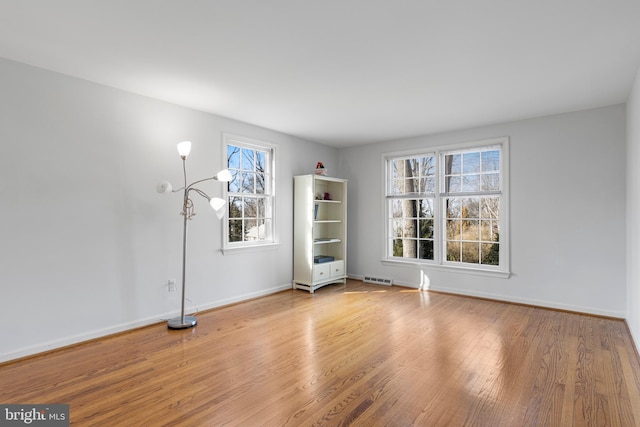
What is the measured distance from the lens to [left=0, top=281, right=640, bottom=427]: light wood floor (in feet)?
6.68

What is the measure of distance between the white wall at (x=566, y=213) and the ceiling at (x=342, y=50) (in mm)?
451

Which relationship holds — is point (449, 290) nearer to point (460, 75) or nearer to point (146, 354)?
point (460, 75)

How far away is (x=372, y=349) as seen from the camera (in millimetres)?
3004

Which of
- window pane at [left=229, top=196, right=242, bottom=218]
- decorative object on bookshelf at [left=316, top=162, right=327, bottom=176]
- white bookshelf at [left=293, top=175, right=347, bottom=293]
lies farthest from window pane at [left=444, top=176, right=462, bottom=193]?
window pane at [left=229, top=196, right=242, bottom=218]

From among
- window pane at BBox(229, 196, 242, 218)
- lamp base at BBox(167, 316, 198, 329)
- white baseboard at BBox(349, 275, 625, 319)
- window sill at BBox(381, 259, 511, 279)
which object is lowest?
lamp base at BBox(167, 316, 198, 329)

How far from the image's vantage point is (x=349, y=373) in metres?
2.55

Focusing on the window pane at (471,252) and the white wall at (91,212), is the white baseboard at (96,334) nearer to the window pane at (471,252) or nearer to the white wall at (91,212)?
the white wall at (91,212)

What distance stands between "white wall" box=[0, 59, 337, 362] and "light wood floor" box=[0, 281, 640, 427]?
31 cm

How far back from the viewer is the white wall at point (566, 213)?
12.8 ft

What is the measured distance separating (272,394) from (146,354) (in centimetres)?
133

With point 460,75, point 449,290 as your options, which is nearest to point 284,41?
point 460,75

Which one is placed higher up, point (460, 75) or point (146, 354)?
point (460, 75)

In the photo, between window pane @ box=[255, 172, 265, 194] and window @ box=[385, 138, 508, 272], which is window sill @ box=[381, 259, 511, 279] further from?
window pane @ box=[255, 172, 265, 194]

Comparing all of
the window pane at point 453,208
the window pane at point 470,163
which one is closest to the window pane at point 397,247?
the window pane at point 453,208
